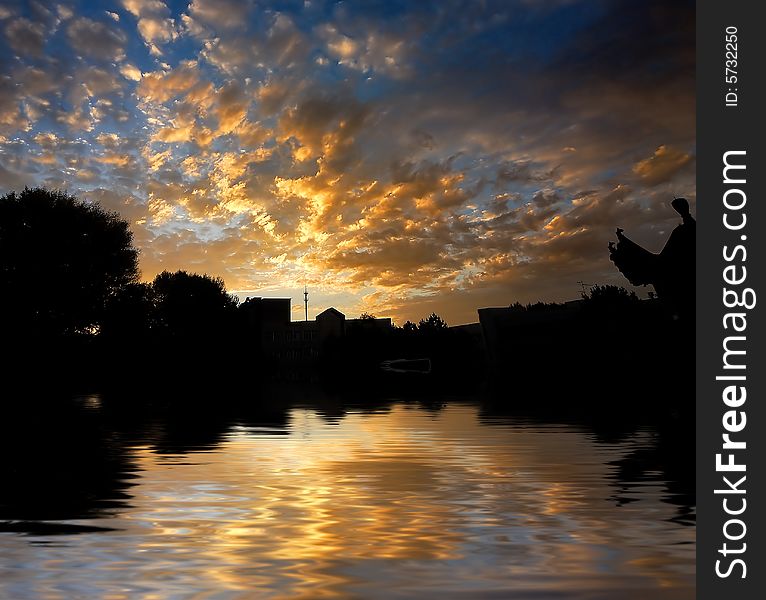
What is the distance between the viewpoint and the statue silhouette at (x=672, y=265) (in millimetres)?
17016

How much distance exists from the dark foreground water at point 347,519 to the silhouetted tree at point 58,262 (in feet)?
131

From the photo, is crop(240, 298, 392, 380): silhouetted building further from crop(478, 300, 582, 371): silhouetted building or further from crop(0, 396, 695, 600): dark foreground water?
crop(0, 396, 695, 600): dark foreground water

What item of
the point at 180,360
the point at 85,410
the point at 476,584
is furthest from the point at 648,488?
the point at 180,360

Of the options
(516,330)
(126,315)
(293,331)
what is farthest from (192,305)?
(293,331)

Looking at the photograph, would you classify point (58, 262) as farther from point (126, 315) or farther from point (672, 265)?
point (672, 265)

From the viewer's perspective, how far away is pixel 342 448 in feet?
50.8

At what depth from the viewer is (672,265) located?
17.4 meters

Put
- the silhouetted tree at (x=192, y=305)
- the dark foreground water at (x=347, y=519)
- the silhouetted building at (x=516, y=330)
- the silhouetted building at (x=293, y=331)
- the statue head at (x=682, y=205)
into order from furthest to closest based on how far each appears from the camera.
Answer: the silhouetted building at (x=293, y=331), the silhouetted building at (x=516, y=330), the silhouetted tree at (x=192, y=305), the statue head at (x=682, y=205), the dark foreground water at (x=347, y=519)

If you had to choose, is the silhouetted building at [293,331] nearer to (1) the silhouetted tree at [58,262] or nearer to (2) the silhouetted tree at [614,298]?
(2) the silhouetted tree at [614,298]

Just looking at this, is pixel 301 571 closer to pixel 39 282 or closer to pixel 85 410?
pixel 85 410

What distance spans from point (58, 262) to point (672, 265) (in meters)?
46.4

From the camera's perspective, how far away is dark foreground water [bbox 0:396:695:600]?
19.6ft

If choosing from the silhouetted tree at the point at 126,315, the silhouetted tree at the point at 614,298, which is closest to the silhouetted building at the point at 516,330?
the silhouetted tree at the point at 614,298

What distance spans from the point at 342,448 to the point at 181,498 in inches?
233
